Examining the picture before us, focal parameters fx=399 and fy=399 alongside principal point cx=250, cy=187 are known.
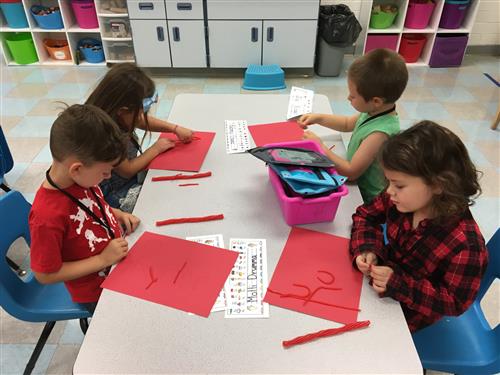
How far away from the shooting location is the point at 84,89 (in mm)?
3846

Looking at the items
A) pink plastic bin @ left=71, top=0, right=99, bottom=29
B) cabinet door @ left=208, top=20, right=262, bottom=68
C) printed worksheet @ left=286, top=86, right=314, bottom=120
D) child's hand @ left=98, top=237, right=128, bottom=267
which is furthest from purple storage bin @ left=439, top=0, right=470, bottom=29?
child's hand @ left=98, top=237, right=128, bottom=267

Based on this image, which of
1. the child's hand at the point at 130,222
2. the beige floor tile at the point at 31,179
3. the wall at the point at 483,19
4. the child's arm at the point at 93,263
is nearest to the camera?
the child's arm at the point at 93,263

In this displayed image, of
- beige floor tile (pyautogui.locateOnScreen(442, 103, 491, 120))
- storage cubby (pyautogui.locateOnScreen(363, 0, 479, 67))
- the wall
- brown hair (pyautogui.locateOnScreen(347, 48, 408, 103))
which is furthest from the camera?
the wall

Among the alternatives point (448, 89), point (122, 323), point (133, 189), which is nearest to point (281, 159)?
point (122, 323)

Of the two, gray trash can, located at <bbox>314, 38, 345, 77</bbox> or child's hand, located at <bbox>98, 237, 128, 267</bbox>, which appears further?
gray trash can, located at <bbox>314, 38, 345, 77</bbox>

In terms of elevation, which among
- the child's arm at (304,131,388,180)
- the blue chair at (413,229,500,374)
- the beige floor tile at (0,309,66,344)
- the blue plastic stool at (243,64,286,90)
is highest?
the child's arm at (304,131,388,180)

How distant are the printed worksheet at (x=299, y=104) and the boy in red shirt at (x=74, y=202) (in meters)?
0.94

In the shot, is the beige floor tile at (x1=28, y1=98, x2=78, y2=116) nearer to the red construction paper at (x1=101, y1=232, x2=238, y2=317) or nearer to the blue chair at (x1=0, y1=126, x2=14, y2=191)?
the blue chair at (x1=0, y1=126, x2=14, y2=191)

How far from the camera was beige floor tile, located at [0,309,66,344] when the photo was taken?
1.69m

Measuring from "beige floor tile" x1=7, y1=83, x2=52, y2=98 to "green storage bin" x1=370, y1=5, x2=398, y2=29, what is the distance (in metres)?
3.33

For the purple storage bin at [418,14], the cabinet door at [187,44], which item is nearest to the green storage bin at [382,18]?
the purple storage bin at [418,14]

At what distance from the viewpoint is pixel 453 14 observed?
4059 mm

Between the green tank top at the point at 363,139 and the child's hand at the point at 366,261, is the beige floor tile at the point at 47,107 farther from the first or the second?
the child's hand at the point at 366,261

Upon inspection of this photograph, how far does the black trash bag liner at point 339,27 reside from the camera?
3.75 m
